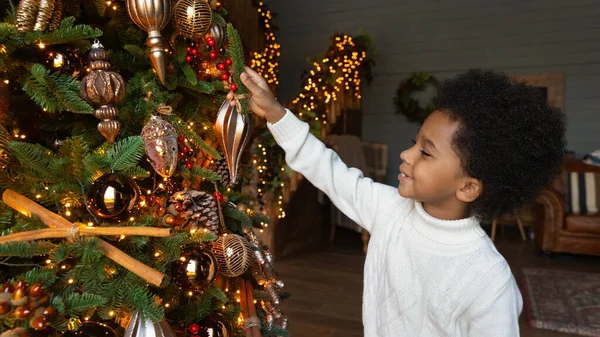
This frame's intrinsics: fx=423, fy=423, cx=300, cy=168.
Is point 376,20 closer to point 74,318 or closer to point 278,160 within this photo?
point 278,160

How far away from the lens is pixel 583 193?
3.95 meters

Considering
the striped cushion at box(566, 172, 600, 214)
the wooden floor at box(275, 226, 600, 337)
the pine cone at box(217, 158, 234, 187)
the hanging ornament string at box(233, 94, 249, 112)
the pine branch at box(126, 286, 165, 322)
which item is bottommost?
the wooden floor at box(275, 226, 600, 337)

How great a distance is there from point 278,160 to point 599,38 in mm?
4096

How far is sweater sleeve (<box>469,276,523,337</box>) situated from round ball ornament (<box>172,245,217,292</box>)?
1.92ft

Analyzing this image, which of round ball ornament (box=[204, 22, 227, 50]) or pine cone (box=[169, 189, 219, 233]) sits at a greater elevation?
round ball ornament (box=[204, 22, 227, 50])

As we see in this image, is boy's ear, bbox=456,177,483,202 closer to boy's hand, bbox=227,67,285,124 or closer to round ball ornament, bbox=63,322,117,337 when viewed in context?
boy's hand, bbox=227,67,285,124

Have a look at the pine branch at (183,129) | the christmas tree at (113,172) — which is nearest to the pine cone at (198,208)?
the christmas tree at (113,172)

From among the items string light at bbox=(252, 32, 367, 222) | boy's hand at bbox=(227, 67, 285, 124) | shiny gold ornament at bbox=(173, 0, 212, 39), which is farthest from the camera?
string light at bbox=(252, 32, 367, 222)

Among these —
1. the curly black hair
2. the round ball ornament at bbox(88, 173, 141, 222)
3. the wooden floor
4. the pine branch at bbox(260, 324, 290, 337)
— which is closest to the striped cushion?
the wooden floor

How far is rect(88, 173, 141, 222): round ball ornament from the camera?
0.71m

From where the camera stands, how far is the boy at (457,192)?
0.92 meters

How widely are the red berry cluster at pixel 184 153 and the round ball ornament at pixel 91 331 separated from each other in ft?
1.16

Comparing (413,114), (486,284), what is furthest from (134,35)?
(413,114)

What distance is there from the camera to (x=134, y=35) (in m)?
0.91
